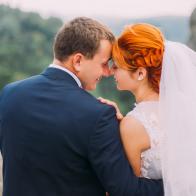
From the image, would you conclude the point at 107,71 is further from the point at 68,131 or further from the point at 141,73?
the point at 68,131

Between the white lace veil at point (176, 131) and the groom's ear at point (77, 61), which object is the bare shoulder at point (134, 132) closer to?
the white lace veil at point (176, 131)

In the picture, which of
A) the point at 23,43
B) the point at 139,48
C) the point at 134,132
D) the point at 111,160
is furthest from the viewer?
the point at 23,43

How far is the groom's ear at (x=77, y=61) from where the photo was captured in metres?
2.76

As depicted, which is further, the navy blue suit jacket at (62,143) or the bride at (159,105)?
the bride at (159,105)

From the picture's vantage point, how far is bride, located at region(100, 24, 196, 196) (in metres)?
2.87

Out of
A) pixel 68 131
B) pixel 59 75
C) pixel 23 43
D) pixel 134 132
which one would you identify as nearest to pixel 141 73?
pixel 134 132

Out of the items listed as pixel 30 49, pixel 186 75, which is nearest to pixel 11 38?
pixel 30 49

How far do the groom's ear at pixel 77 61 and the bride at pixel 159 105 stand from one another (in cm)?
25

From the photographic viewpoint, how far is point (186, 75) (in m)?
3.03

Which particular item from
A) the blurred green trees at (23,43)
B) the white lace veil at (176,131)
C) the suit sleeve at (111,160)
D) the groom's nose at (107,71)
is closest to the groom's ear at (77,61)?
the groom's nose at (107,71)

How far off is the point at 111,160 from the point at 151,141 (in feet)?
1.16

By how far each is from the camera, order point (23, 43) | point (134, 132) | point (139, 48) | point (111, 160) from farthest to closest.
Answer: point (23, 43), point (139, 48), point (134, 132), point (111, 160)

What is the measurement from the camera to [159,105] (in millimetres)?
2961

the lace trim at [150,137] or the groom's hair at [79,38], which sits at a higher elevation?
the groom's hair at [79,38]
